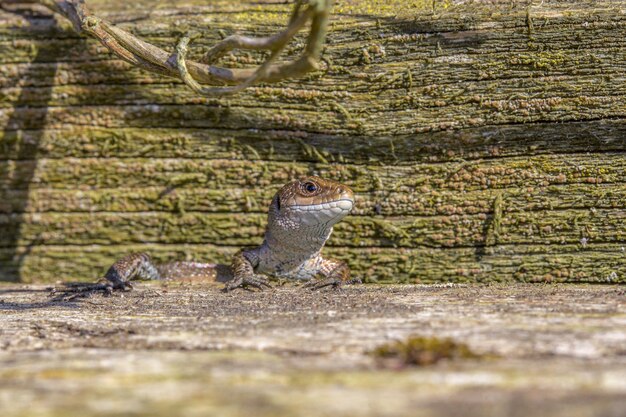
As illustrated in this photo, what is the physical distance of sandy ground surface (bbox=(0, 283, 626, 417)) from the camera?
146cm

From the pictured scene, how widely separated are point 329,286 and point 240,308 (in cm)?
120

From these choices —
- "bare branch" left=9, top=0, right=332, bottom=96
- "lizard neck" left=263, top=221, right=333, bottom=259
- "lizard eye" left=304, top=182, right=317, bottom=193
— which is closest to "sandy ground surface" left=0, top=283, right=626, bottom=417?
"bare branch" left=9, top=0, right=332, bottom=96

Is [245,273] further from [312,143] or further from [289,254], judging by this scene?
[289,254]

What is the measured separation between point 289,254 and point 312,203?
86 cm

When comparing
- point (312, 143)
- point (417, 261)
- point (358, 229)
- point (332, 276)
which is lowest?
point (332, 276)

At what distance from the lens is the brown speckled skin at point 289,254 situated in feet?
14.4

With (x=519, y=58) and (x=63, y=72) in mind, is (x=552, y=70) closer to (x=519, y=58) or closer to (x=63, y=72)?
(x=519, y=58)

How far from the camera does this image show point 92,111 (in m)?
4.74

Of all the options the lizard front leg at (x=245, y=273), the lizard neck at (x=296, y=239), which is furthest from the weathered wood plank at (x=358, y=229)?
the lizard neck at (x=296, y=239)

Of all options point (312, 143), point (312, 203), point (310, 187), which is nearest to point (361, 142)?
point (312, 143)

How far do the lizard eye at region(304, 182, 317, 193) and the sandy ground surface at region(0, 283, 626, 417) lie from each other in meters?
1.78

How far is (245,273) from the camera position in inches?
176

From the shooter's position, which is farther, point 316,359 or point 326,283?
point 326,283

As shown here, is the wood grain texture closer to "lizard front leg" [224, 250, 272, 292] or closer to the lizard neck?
"lizard front leg" [224, 250, 272, 292]
